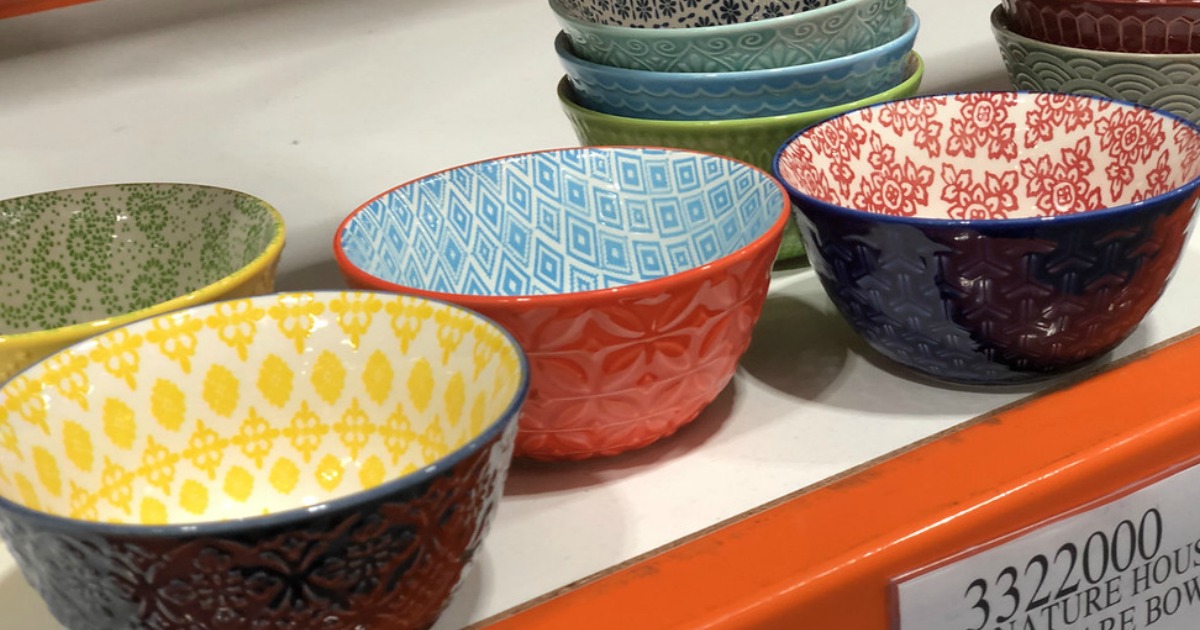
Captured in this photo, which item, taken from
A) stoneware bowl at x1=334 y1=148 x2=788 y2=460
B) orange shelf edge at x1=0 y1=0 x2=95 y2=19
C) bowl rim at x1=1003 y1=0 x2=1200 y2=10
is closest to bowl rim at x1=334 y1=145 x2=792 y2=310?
stoneware bowl at x1=334 y1=148 x2=788 y2=460

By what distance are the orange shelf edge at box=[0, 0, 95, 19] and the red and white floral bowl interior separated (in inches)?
24.8

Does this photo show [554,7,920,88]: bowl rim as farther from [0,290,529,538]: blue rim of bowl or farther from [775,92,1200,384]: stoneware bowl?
[0,290,529,538]: blue rim of bowl

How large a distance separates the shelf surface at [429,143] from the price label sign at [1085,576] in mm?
76

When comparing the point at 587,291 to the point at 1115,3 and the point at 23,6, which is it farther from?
the point at 23,6

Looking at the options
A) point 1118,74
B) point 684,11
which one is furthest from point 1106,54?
point 684,11

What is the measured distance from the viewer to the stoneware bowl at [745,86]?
28.2 inches

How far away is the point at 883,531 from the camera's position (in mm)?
520

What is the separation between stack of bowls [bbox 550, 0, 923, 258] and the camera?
71 centimetres

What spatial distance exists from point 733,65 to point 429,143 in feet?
1.38

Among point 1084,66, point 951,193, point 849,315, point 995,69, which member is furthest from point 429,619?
point 995,69

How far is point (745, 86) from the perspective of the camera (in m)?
0.72

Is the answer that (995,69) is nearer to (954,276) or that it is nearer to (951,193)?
(951,193)

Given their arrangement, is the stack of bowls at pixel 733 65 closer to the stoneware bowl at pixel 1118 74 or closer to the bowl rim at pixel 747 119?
the bowl rim at pixel 747 119

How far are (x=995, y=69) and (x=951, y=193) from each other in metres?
0.39
